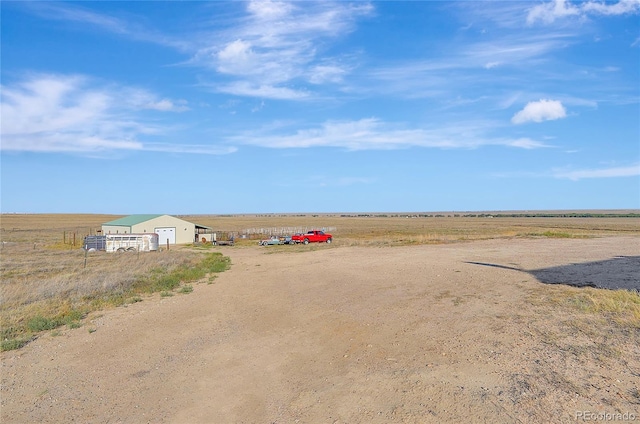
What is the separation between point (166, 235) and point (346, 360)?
51.0 m

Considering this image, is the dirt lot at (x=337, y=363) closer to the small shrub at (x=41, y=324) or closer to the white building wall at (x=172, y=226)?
the small shrub at (x=41, y=324)

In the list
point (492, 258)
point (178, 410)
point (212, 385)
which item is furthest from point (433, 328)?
point (492, 258)

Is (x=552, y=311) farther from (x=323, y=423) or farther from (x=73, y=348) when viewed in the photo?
(x=73, y=348)

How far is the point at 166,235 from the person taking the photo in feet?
187

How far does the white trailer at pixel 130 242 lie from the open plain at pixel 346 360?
29.8m

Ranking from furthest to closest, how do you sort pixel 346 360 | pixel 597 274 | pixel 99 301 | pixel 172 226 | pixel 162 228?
pixel 172 226 → pixel 162 228 → pixel 597 274 → pixel 99 301 → pixel 346 360

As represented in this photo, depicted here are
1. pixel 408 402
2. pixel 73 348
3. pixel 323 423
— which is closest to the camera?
pixel 323 423

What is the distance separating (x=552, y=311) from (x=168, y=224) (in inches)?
1999

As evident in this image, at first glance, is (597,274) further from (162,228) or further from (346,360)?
(162,228)

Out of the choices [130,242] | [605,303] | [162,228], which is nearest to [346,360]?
[605,303]

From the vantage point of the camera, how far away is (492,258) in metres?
29.0

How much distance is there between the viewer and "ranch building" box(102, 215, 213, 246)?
2157 inches

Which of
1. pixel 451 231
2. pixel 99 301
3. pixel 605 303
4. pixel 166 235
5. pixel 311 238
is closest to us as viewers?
pixel 605 303

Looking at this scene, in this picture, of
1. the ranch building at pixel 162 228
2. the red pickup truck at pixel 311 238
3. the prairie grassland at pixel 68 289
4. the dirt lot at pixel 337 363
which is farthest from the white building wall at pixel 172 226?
the dirt lot at pixel 337 363
